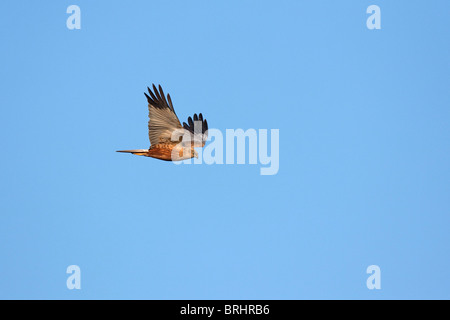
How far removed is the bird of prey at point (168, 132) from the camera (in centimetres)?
1639

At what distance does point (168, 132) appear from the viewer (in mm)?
16500

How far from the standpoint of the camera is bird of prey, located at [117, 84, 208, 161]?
16.4 metres

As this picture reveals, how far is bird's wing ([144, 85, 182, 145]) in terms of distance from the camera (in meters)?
16.3

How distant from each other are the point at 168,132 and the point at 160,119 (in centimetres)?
43

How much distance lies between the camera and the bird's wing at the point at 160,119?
16344 millimetres

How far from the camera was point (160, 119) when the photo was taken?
16438 millimetres

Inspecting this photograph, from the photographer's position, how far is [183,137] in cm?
1659
